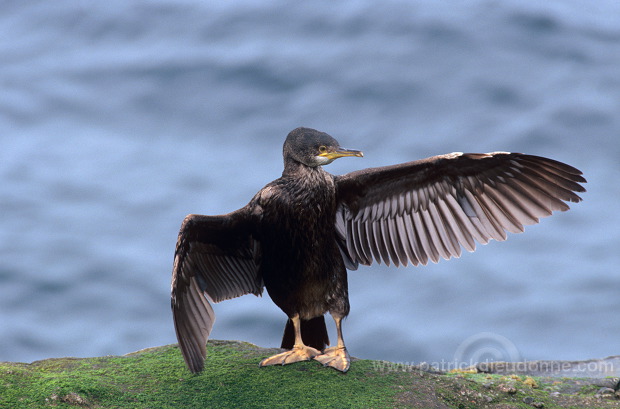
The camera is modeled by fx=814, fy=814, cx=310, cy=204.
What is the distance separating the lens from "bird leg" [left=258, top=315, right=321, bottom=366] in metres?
5.18

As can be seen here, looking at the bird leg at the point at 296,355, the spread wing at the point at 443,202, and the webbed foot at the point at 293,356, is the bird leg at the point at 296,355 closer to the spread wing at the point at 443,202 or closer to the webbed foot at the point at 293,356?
the webbed foot at the point at 293,356

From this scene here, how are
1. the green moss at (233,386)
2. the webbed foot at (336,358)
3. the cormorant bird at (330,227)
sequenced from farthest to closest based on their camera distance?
1. the cormorant bird at (330,227)
2. the webbed foot at (336,358)
3. the green moss at (233,386)

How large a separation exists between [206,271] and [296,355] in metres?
0.86

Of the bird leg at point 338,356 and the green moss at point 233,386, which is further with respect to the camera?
the bird leg at point 338,356

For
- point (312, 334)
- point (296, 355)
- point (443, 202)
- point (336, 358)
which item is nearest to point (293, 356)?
point (296, 355)

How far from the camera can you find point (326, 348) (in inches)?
217

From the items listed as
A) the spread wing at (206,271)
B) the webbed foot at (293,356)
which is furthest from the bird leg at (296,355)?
the spread wing at (206,271)

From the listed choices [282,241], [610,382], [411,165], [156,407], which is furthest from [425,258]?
[156,407]

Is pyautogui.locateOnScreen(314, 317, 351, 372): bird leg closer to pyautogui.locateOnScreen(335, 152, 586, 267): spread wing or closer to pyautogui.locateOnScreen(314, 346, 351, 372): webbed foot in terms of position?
pyautogui.locateOnScreen(314, 346, 351, 372): webbed foot

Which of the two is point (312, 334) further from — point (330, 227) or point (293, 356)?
point (330, 227)

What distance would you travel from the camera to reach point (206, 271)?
18.2 feet

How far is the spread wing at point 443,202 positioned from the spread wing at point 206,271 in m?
0.68

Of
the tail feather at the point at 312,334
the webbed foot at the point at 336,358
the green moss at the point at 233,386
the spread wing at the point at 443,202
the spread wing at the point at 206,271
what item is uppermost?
the spread wing at the point at 443,202

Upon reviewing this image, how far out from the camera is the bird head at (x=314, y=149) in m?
5.29
